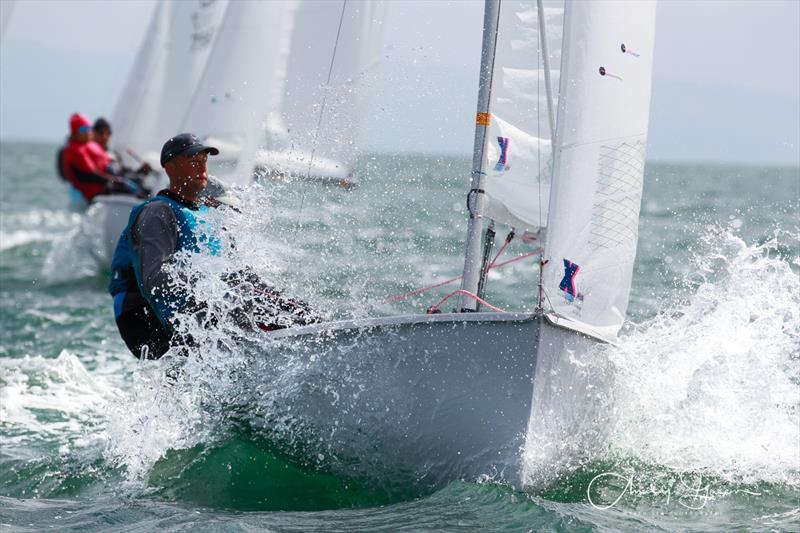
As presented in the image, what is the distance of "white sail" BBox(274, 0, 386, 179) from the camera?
4.75m

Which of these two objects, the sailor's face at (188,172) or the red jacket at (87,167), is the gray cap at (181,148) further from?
the red jacket at (87,167)

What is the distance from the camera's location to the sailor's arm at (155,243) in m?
3.79

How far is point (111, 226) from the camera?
9.80m

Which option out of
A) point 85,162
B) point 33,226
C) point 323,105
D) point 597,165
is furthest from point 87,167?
point 597,165

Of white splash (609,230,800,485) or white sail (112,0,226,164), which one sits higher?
white sail (112,0,226,164)

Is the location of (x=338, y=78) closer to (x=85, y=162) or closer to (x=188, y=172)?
(x=188, y=172)

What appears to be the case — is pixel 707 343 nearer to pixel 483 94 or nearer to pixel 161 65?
pixel 483 94

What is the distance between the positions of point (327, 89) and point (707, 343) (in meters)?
2.10

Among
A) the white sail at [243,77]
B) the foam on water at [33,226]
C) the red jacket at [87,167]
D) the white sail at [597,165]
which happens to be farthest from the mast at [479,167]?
the foam on water at [33,226]

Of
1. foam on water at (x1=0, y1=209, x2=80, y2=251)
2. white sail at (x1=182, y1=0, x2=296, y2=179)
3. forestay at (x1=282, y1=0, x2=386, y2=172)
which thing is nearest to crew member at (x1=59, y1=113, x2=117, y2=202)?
foam on water at (x1=0, y1=209, x2=80, y2=251)

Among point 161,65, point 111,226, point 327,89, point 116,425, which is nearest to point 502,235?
point 161,65

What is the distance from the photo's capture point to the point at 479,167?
375cm

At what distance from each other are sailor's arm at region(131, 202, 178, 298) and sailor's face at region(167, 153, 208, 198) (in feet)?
0.45

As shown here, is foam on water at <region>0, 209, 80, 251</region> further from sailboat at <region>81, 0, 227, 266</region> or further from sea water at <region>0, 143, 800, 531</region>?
sea water at <region>0, 143, 800, 531</region>
